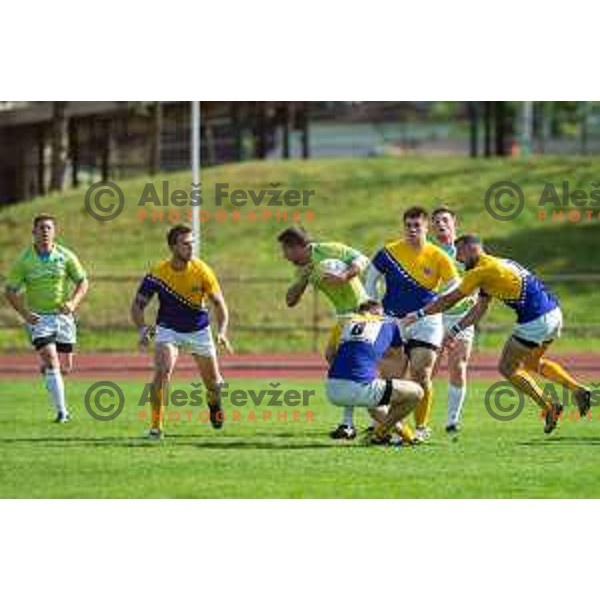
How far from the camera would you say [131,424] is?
18.2 meters

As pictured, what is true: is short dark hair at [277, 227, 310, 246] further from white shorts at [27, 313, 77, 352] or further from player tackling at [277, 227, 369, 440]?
white shorts at [27, 313, 77, 352]

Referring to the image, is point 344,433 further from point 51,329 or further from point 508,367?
point 51,329

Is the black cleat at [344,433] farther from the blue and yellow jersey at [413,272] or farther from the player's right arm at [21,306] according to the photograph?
the player's right arm at [21,306]

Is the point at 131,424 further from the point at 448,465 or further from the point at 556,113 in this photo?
the point at 556,113

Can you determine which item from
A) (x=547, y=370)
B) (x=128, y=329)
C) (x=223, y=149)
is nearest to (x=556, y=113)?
(x=223, y=149)

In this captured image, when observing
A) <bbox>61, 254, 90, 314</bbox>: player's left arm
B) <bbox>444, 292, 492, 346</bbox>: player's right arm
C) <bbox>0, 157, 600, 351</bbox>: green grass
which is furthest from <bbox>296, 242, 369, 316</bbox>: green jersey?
<bbox>0, 157, 600, 351</bbox>: green grass

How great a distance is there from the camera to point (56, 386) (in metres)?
18.1

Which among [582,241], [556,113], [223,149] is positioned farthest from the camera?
[556,113]

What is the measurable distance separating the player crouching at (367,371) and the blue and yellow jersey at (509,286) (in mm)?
1117

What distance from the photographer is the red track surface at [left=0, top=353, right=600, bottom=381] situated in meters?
25.3

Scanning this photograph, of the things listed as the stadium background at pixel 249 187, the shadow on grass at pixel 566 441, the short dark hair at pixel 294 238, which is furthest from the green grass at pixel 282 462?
the stadium background at pixel 249 187

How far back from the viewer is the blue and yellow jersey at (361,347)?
1424cm
